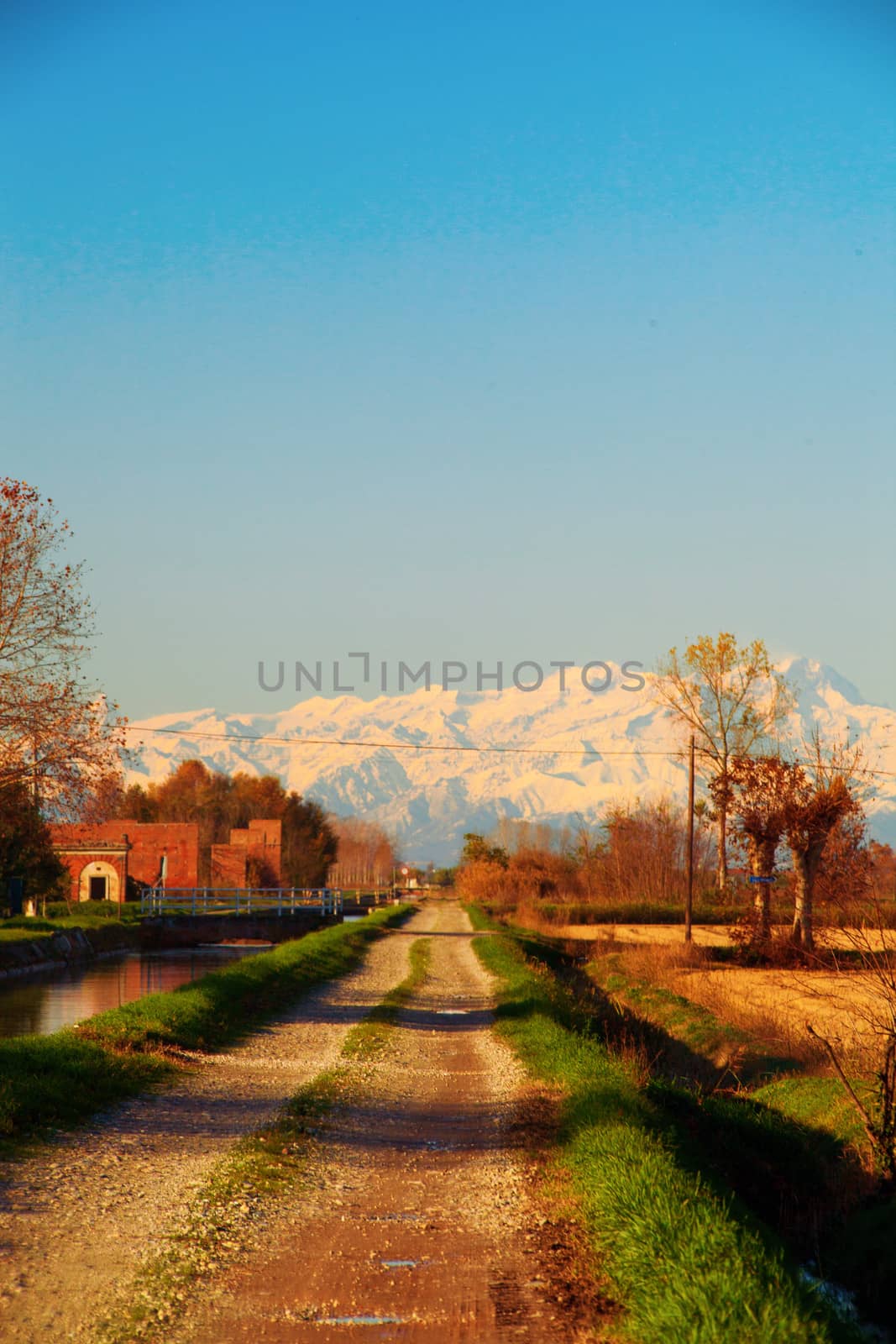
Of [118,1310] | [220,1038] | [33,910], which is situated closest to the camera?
[118,1310]

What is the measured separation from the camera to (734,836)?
4412 centimetres

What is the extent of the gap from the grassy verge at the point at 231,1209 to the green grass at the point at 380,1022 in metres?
2.58

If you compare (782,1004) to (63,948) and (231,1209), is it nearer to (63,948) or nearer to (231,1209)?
(231,1209)

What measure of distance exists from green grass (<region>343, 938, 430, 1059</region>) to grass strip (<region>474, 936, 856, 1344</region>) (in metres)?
4.75

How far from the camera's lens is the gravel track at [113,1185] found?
6285mm

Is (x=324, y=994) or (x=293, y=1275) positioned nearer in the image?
(x=293, y=1275)

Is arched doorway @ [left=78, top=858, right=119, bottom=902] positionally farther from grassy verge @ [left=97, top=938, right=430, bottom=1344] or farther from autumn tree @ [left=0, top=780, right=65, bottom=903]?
grassy verge @ [left=97, top=938, right=430, bottom=1344]

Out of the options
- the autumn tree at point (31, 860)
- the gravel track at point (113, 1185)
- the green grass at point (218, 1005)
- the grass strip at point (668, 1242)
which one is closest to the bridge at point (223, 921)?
the autumn tree at point (31, 860)

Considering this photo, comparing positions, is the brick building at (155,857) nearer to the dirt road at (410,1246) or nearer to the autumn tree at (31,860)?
the autumn tree at (31,860)

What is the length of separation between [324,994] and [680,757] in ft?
111

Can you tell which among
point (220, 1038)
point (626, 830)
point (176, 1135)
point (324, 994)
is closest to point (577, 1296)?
point (176, 1135)

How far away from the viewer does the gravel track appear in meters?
6.29

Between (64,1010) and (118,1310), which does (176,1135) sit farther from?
(64,1010)

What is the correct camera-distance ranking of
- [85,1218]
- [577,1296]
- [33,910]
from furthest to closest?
1. [33,910]
2. [85,1218]
3. [577,1296]
